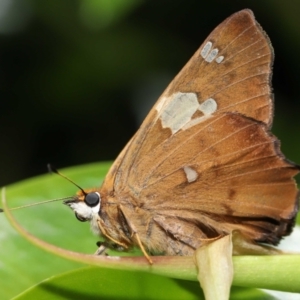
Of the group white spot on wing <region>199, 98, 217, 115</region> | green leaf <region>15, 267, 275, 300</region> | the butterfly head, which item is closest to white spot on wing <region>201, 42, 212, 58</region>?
white spot on wing <region>199, 98, 217, 115</region>

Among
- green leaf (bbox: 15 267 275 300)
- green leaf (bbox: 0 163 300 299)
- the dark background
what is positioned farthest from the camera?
the dark background

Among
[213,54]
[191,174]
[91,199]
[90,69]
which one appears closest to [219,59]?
[213,54]

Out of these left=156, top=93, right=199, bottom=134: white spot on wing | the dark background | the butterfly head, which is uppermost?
the dark background

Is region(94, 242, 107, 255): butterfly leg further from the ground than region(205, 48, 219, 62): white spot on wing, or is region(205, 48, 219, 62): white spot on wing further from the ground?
region(205, 48, 219, 62): white spot on wing

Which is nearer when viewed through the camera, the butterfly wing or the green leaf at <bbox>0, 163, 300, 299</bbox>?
the green leaf at <bbox>0, 163, 300, 299</bbox>

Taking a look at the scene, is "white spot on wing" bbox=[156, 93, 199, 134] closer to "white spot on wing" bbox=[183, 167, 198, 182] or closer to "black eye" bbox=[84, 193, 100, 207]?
"white spot on wing" bbox=[183, 167, 198, 182]

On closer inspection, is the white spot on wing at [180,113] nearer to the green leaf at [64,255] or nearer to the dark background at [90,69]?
the green leaf at [64,255]
